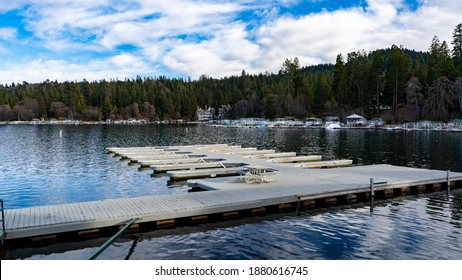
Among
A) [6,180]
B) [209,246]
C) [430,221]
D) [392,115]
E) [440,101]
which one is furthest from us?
[392,115]

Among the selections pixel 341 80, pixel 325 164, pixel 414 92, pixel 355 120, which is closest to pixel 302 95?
pixel 341 80

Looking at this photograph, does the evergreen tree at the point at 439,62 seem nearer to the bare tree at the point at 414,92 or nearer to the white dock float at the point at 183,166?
the bare tree at the point at 414,92

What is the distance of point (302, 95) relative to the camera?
129500mm

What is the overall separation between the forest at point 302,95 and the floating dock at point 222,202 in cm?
7656

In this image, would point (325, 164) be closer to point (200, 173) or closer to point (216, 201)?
point (200, 173)

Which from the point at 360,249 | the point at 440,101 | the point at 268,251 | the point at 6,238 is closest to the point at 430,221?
the point at 360,249

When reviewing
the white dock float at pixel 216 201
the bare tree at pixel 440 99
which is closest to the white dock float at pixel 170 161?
the white dock float at pixel 216 201

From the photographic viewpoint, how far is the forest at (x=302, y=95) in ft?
308

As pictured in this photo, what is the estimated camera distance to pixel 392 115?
10419cm

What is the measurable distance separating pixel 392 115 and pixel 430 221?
9618 centimetres

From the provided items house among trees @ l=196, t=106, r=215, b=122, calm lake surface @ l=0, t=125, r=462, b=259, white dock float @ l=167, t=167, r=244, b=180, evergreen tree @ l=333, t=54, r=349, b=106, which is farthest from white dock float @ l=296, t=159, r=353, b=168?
house among trees @ l=196, t=106, r=215, b=122

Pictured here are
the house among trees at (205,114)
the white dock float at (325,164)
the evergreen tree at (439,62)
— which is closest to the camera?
the white dock float at (325,164)

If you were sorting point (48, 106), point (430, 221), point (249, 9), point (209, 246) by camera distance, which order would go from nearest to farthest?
point (209, 246) < point (430, 221) < point (249, 9) < point (48, 106)

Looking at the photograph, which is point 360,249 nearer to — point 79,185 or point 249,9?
point 79,185
